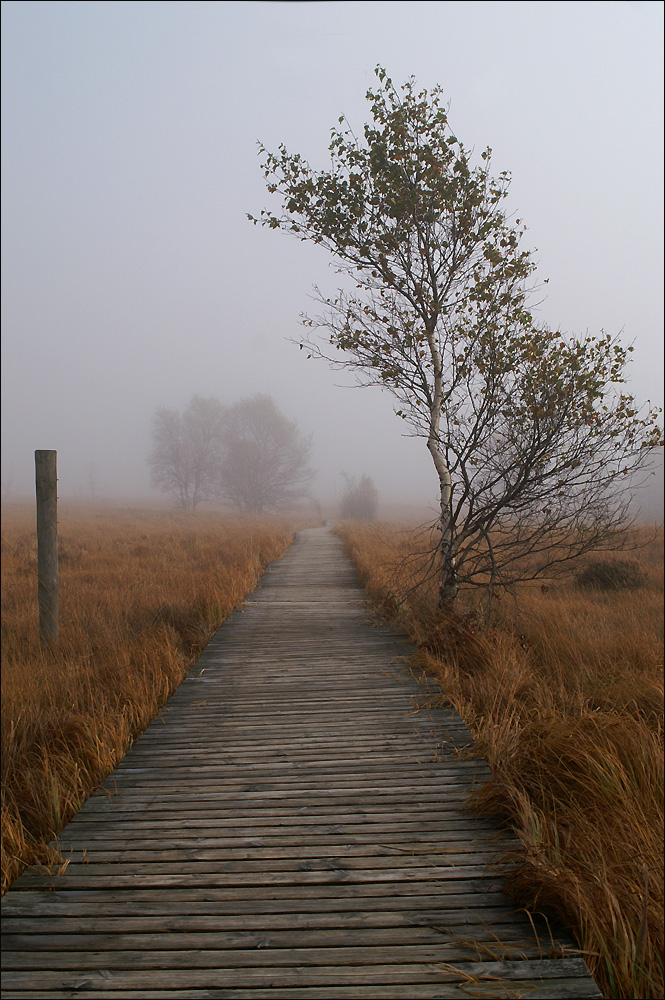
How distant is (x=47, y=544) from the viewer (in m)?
6.30

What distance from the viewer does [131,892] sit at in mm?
2209

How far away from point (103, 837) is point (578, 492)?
16.1ft

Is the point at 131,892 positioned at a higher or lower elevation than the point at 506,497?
lower

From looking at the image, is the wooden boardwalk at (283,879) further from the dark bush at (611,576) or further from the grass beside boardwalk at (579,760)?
the dark bush at (611,576)

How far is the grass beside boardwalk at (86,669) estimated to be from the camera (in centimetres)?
295

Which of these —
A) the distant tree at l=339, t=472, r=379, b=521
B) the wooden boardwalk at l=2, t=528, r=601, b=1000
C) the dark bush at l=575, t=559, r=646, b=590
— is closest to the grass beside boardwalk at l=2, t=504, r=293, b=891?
the wooden boardwalk at l=2, t=528, r=601, b=1000

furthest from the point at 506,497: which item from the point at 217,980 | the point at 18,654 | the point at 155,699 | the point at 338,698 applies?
the point at 18,654

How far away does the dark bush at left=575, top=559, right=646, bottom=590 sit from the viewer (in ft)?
33.3

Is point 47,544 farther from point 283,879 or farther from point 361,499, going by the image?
point 361,499

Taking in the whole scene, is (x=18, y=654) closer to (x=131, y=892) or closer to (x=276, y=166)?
(x=131, y=892)

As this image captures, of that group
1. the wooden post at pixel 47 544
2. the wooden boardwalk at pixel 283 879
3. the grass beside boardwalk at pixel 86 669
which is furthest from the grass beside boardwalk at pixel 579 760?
the wooden post at pixel 47 544

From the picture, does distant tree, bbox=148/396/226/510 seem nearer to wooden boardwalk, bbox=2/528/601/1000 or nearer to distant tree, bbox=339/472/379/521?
distant tree, bbox=339/472/379/521

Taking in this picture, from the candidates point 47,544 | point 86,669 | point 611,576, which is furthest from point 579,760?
point 611,576

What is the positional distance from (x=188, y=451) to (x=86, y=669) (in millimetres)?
43660
